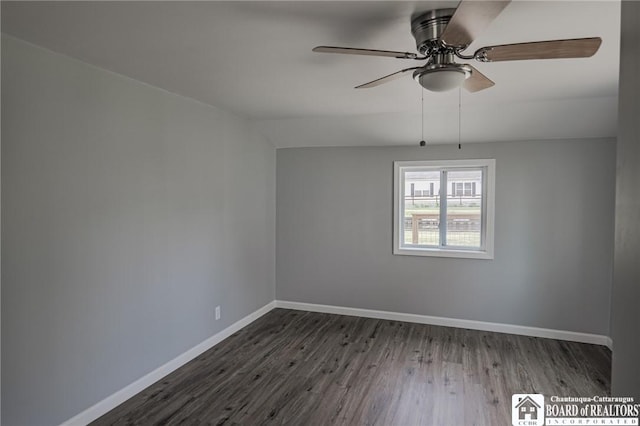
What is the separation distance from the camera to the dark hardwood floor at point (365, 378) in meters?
2.56

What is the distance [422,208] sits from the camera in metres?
4.46

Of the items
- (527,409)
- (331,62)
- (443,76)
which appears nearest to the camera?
(443,76)

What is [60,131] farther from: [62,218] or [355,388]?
[355,388]

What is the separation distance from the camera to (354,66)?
7.99 feet

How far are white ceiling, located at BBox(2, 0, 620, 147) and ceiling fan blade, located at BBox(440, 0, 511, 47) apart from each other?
0.16 m

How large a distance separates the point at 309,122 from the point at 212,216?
1.47m

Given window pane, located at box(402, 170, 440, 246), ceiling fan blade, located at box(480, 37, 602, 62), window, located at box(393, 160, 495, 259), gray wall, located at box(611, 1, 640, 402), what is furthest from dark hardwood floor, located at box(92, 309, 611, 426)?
ceiling fan blade, located at box(480, 37, 602, 62)

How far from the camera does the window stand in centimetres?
414

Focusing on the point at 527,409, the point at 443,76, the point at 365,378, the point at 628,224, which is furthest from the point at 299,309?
the point at 628,224

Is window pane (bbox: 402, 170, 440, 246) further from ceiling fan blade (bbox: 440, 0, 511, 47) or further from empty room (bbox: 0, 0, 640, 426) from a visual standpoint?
ceiling fan blade (bbox: 440, 0, 511, 47)

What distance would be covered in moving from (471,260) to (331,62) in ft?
9.18

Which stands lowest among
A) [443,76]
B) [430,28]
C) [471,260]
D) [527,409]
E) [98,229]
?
[527,409]

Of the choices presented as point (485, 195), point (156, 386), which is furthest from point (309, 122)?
point (156, 386)

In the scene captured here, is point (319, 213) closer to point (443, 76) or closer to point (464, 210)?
point (464, 210)
